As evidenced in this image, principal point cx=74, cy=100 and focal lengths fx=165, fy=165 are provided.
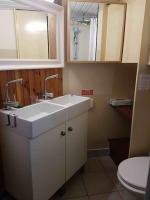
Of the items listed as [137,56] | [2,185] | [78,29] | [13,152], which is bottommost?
[2,185]

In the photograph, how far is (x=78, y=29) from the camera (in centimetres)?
182

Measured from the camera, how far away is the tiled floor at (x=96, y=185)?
166 cm

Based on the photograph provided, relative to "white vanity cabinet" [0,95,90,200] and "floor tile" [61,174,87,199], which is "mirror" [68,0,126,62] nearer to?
"white vanity cabinet" [0,95,90,200]

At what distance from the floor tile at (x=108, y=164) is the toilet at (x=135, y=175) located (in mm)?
618

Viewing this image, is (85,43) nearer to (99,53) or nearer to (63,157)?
(99,53)

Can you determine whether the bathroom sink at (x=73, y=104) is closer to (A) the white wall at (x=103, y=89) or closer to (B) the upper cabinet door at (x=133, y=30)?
(A) the white wall at (x=103, y=89)

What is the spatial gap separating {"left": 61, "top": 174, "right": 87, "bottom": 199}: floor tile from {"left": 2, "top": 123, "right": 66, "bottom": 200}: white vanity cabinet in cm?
22

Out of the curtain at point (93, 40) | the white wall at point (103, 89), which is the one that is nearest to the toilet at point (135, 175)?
the white wall at point (103, 89)

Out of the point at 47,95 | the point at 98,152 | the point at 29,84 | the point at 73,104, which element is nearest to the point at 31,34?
the point at 29,84

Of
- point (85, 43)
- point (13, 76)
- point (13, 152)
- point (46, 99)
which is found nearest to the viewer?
point (13, 152)

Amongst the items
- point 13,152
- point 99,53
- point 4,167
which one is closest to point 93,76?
point 99,53

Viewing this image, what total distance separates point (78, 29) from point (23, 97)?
3.12 ft

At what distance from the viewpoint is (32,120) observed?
46.0 inches

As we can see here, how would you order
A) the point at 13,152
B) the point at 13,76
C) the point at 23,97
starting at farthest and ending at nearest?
the point at 23,97 → the point at 13,76 → the point at 13,152
